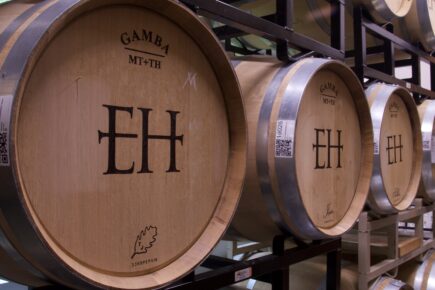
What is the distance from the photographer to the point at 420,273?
291 centimetres

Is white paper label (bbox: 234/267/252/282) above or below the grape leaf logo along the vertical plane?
below

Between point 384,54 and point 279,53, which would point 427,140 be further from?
point 279,53

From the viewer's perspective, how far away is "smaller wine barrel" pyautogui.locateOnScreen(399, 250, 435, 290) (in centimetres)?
282

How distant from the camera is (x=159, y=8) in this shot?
3.88 feet

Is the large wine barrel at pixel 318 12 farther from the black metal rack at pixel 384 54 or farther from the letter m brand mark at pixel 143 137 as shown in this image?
the letter m brand mark at pixel 143 137

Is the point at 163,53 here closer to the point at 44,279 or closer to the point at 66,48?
the point at 66,48

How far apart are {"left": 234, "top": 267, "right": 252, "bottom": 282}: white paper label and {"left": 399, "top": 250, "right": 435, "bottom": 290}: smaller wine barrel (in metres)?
1.74

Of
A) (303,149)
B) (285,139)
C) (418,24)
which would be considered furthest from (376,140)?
(418,24)

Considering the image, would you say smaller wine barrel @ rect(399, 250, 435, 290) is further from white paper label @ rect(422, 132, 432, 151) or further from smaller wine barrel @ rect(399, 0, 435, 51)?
smaller wine barrel @ rect(399, 0, 435, 51)

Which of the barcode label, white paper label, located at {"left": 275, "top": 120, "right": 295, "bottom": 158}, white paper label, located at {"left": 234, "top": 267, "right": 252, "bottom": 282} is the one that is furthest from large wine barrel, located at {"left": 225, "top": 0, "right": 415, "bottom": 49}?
white paper label, located at {"left": 234, "top": 267, "right": 252, "bottom": 282}

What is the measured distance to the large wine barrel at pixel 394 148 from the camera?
2.39 m

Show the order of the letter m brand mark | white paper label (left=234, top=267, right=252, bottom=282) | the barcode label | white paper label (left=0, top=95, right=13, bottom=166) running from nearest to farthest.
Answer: white paper label (left=0, top=95, right=13, bottom=166), the letter m brand mark, white paper label (left=234, top=267, right=252, bottom=282), the barcode label

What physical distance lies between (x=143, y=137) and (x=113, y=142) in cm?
10

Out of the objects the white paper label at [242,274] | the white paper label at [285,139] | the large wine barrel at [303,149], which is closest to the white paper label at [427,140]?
the large wine barrel at [303,149]
